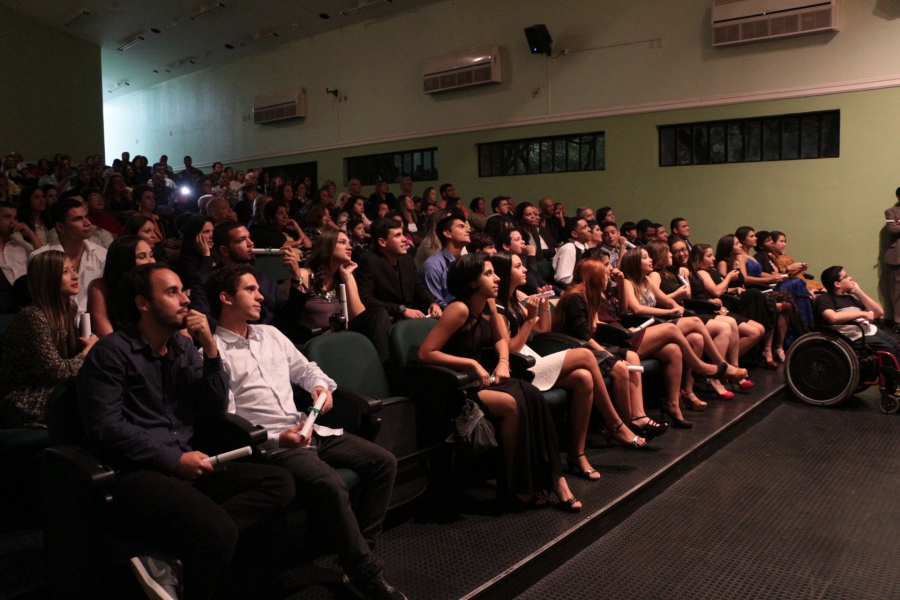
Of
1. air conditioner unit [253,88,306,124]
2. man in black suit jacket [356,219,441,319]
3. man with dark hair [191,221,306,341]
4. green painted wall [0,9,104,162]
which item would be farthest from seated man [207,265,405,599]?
air conditioner unit [253,88,306,124]

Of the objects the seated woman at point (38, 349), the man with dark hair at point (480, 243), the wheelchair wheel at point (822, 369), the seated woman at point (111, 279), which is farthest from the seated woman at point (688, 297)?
the seated woman at point (38, 349)

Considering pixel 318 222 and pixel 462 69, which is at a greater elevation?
pixel 462 69

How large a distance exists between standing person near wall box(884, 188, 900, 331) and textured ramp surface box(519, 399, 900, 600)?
12.8ft

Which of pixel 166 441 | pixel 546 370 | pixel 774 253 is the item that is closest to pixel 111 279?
pixel 166 441

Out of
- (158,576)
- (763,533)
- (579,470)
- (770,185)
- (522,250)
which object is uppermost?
(770,185)

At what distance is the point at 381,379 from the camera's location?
2785mm

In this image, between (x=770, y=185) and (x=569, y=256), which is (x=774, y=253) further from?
(x=569, y=256)

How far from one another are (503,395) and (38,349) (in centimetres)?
159

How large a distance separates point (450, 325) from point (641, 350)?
157 cm

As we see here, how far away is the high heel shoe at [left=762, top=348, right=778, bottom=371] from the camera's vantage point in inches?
215

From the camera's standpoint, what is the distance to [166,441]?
189 centimetres

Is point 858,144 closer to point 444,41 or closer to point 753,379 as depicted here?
point 753,379

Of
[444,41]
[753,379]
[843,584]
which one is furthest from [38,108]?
[843,584]

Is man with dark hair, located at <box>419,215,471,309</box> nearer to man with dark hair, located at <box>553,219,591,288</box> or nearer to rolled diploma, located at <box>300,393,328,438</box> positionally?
man with dark hair, located at <box>553,219,591,288</box>
